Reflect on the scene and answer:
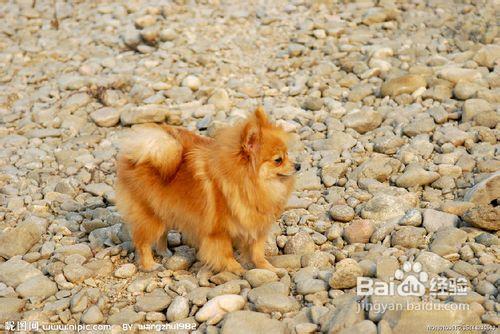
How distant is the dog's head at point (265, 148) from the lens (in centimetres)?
470

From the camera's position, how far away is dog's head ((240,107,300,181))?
15.4 feet

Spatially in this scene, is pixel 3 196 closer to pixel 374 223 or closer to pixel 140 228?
pixel 140 228

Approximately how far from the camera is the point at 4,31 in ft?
35.9

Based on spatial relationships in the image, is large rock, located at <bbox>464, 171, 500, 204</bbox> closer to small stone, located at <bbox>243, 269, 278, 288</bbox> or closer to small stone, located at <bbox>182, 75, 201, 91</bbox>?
small stone, located at <bbox>243, 269, 278, 288</bbox>

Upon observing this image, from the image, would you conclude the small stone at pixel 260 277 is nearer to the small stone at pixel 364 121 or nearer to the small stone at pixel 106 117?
the small stone at pixel 364 121

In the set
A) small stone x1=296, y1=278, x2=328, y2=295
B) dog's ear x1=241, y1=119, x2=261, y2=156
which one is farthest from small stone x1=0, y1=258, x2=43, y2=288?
small stone x1=296, y1=278, x2=328, y2=295

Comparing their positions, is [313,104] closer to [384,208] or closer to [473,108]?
[473,108]

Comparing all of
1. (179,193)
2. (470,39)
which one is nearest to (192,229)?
(179,193)

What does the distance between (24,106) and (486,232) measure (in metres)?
6.85

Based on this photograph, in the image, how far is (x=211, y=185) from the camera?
16.1 feet

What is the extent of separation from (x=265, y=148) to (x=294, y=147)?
2.51m

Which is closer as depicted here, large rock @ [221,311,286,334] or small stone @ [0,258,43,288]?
large rock @ [221,311,286,334]

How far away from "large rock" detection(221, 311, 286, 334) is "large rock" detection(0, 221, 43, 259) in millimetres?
2411

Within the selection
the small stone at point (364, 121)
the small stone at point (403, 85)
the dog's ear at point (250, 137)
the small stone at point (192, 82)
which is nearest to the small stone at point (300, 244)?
the dog's ear at point (250, 137)
